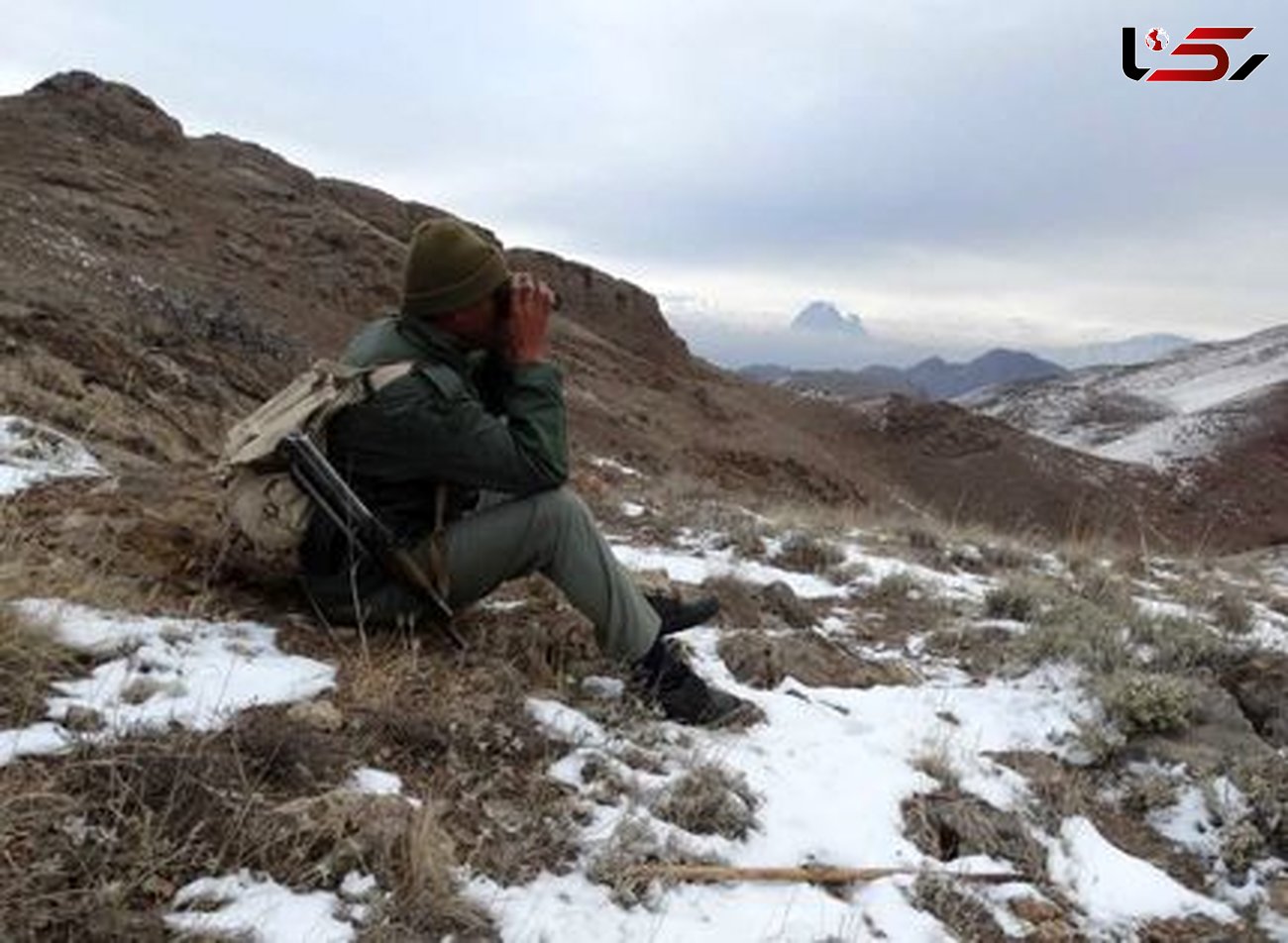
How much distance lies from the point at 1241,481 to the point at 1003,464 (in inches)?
218

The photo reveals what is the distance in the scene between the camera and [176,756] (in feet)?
9.50

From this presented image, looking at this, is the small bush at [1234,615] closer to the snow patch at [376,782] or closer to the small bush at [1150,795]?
the small bush at [1150,795]

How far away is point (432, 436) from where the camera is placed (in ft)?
12.4

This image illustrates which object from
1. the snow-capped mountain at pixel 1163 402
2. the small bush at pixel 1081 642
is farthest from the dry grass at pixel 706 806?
the snow-capped mountain at pixel 1163 402

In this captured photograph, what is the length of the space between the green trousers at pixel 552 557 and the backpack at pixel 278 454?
479mm

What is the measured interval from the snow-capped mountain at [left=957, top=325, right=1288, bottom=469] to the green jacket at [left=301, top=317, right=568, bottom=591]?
1045 inches

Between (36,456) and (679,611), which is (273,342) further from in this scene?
(679,611)

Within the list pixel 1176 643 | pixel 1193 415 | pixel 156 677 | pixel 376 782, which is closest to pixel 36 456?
pixel 156 677

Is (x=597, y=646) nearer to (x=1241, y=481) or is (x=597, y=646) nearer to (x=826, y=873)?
(x=826, y=873)

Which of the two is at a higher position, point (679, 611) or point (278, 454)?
point (278, 454)

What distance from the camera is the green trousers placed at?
3980mm

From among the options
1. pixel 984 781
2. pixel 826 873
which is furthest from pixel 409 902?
pixel 984 781

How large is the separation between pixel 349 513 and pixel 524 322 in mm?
771

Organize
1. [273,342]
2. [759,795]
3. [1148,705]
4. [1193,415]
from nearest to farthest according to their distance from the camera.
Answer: [759,795]
[1148,705]
[273,342]
[1193,415]
